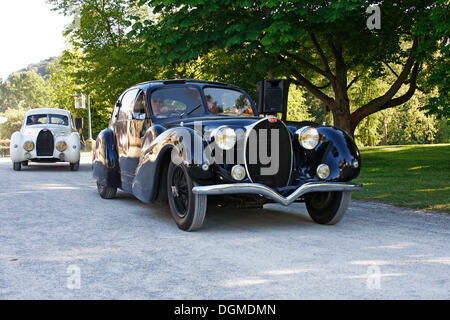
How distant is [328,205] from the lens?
21.2 ft

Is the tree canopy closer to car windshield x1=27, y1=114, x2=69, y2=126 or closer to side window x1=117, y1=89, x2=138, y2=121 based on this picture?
car windshield x1=27, y1=114, x2=69, y2=126

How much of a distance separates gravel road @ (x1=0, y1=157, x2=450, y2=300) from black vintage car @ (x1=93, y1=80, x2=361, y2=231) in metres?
0.35

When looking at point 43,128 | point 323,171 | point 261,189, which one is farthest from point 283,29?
point 43,128

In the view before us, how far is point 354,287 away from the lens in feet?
12.0

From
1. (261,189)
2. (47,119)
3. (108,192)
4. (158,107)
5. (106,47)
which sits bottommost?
(108,192)

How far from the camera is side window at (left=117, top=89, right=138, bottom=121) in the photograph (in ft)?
26.5

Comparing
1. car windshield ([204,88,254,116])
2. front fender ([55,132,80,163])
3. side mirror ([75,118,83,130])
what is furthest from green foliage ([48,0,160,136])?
car windshield ([204,88,254,116])

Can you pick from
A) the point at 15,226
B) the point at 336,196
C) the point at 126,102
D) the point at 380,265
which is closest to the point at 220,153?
the point at 336,196

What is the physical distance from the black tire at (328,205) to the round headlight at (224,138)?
123cm

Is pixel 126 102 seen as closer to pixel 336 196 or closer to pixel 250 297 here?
pixel 336 196

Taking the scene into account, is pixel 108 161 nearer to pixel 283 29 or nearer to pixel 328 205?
pixel 328 205

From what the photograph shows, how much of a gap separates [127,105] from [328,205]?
370 cm

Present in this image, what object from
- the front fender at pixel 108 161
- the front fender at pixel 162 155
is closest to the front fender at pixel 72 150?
the front fender at pixel 108 161

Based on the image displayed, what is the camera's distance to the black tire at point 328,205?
6.22 m
